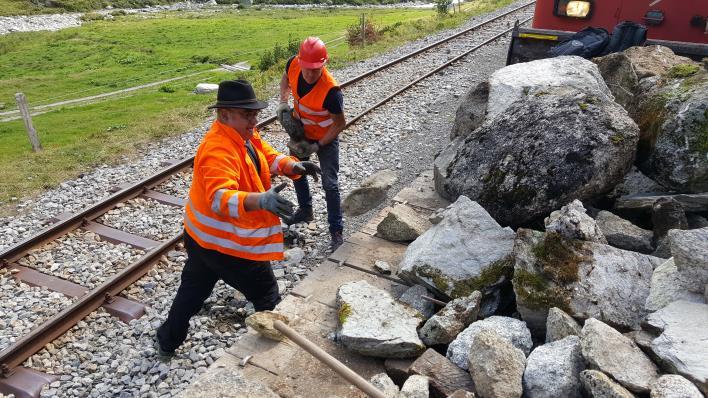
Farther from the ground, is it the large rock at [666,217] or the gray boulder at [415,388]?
the large rock at [666,217]

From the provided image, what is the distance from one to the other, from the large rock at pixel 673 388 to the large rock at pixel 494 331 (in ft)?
2.34

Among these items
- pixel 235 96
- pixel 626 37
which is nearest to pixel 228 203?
pixel 235 96

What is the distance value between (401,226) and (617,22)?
6.91 metres

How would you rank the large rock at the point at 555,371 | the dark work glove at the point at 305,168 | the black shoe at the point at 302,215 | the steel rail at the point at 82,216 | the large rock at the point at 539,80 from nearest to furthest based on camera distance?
1. the large rock at the point at 555,371
2. the dark work glove at the point at 305,168
3. the large rock at the point at 539,80
4. the steel rail at the point at 82,216
5. the black shoe at the point at 302,215

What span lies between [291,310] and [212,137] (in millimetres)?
1264

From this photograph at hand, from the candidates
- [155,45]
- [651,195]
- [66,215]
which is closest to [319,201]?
[66,215]

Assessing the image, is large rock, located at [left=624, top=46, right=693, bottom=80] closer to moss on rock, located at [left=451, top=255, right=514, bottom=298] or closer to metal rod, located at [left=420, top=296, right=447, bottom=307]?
moss on rock, located at [left=451, top=255, right=514, bottom=298]

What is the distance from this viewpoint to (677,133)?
152 inches

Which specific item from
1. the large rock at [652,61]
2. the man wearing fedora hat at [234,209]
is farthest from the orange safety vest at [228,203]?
the large rock at [652,61]

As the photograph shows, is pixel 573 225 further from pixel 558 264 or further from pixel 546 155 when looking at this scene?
pixel 546 155

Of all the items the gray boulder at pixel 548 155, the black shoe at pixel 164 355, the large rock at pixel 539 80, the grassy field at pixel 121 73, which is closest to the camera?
the gray boulder at pixel 548 155

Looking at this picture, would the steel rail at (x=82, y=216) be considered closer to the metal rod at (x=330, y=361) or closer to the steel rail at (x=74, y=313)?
the steel rail at (x=74, y=313)

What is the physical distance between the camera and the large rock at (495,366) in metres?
2.42

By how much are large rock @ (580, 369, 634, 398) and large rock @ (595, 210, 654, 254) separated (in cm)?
152
